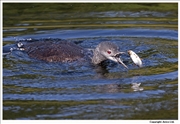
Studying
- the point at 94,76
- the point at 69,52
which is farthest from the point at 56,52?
the point at 94,76

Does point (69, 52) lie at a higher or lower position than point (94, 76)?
higher

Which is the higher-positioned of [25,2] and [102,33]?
[25,2]

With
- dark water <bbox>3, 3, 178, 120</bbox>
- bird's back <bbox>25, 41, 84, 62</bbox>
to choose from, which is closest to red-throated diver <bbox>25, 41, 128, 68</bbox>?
bird's back <bbox>25, 41, 84, 62</bbox>

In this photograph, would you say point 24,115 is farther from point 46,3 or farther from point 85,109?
point 46,3

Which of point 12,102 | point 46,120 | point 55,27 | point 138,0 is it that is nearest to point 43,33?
point 55,27

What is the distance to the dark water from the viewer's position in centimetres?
750

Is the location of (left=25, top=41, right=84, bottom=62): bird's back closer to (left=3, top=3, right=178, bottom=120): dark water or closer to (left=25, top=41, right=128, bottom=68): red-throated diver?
(left=25, top=41, right=128, bottom=68): red-throated diver

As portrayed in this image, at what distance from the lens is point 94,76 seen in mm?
8977

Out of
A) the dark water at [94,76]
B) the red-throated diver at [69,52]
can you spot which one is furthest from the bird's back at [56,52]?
the dark water at [94,76]

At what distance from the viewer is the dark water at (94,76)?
24.6ft

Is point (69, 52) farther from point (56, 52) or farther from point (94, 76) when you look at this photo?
point (94, 76)

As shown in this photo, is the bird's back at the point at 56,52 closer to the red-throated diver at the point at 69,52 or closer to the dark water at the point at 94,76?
the red-throated diver at the point at 69,52

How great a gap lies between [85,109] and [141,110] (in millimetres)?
784

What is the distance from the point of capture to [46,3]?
1409cm
